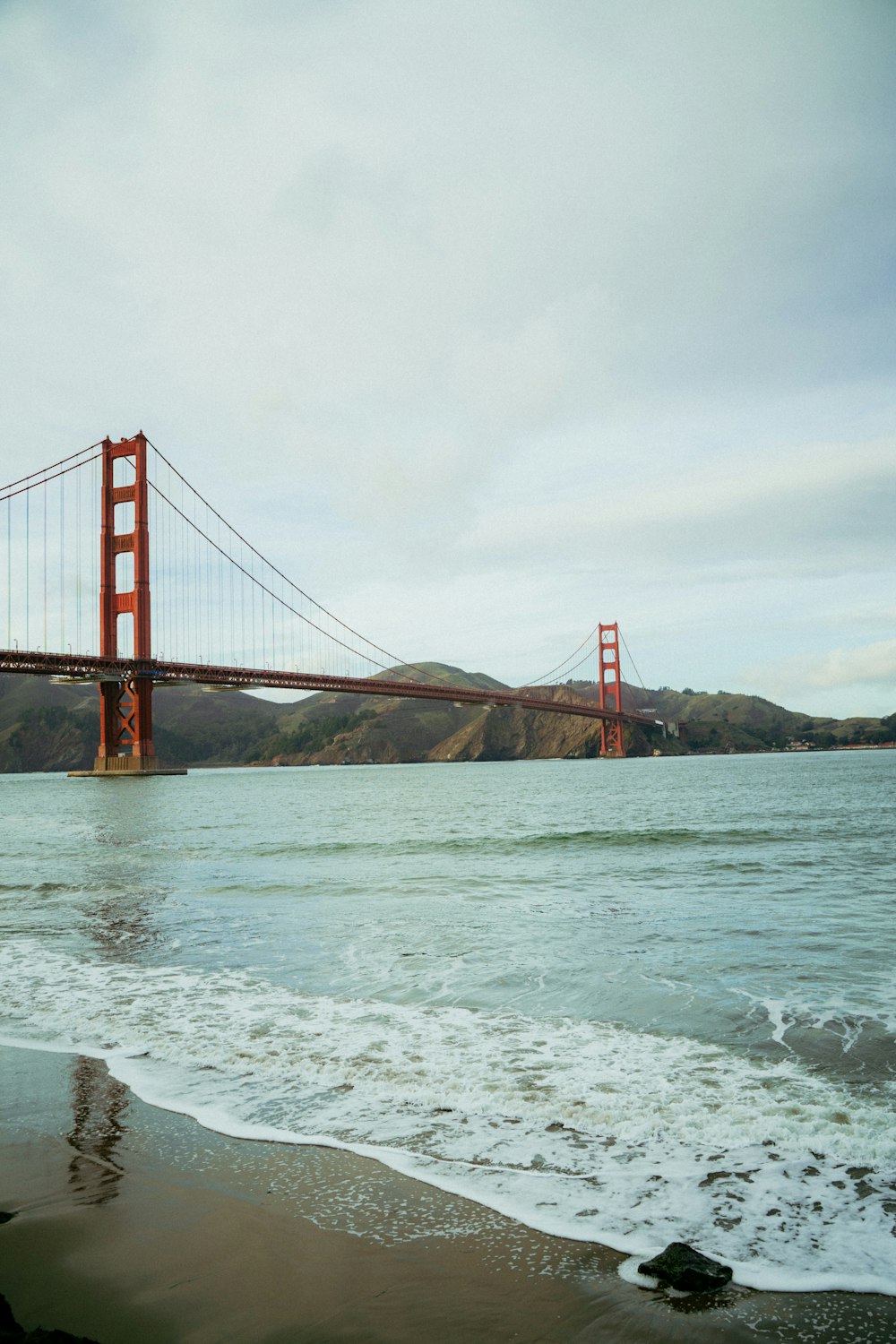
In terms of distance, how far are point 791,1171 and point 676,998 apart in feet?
8.24

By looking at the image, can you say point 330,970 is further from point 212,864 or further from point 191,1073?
point 212,864

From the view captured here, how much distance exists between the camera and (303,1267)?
2330mm

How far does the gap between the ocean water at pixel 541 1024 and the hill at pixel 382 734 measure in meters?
81.7

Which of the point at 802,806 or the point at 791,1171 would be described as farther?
the point at 802,806

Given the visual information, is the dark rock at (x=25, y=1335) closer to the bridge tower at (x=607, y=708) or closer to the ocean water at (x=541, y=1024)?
the ocean water at (x=541, y=1024)

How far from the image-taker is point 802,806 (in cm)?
2578

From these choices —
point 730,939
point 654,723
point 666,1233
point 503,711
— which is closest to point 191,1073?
point 666,1233

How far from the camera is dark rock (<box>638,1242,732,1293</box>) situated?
2.21 meters

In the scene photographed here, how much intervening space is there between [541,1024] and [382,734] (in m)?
120

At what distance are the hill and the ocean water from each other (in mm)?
81717

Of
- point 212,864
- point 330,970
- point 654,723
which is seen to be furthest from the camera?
point 654,723

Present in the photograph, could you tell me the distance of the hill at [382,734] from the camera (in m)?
110

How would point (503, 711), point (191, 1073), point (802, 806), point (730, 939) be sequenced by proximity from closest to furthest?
point (191, 1073), point (730, 939), point (802, 806), point (503, 711)

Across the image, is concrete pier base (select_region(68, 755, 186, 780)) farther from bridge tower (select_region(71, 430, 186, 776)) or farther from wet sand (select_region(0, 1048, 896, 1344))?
wet sand (select_region(0, 1048, 896, 1344))
